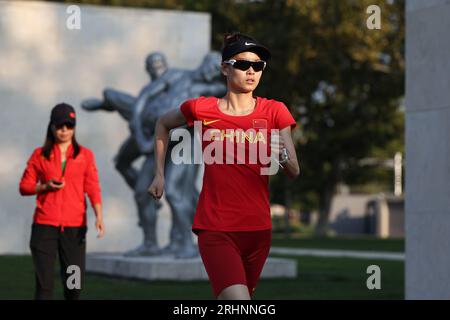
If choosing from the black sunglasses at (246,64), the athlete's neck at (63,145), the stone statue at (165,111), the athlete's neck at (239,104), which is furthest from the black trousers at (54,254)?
the stone statue at (165,111)

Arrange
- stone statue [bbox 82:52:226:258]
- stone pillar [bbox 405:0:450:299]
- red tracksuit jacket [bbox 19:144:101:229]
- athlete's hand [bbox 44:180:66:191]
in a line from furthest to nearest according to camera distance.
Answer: stone statue [bbox 82:52:226:258] → stone pillar [bbox 405:0:450:299] → red tracksuit jacket [bbox 19:144:101:229] → athlete's hand [bbox 44:180:66:191]

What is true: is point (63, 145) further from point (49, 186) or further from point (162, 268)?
point (162, 268)

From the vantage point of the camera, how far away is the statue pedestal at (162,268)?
14883mm

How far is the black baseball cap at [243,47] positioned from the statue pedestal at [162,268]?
9.42 m

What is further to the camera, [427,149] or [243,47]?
[427,149]

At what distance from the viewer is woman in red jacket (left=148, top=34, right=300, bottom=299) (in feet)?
17.8

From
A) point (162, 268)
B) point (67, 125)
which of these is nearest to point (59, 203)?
point (67, 125)

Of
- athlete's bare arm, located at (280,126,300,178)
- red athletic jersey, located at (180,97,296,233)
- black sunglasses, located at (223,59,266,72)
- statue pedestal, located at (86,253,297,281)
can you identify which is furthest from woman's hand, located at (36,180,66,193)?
statue pedestal, located at (86,253,297,281)

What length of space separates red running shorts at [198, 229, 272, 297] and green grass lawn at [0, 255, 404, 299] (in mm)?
7018

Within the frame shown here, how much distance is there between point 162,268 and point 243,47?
9.64 metres

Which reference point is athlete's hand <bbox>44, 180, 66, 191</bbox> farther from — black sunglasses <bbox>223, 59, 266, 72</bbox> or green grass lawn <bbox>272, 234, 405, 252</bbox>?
green grass lawn <bbox>272, 234, 405, 252</bbox>

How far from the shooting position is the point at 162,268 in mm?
14883
